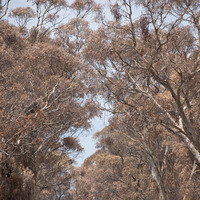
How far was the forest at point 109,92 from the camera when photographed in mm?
7168

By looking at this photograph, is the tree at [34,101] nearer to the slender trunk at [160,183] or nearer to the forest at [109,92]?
the forest at [109,92]

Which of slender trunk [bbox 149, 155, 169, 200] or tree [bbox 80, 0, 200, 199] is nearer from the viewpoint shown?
tree [bbox 80, 0, 200, 199]

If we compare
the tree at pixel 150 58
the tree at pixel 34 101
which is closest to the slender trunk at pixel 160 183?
the tree at pixel 150 58

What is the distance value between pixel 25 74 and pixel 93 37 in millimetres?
4018

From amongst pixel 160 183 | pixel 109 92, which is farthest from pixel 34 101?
pixel 160 183

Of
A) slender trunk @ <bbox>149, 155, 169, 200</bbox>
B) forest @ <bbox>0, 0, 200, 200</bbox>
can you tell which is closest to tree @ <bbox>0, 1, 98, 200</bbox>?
forest @ <bbox>0, 0, 200, 200</bbox>

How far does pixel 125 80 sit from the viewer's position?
9.61 metres

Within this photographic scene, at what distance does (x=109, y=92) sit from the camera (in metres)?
10.3

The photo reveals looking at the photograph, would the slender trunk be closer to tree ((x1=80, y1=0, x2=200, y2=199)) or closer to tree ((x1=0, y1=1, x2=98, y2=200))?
tree ((x1=80, y1=0, x2=200, y2=199))

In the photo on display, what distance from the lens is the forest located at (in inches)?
282

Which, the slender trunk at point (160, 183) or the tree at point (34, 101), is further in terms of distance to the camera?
the slender trunk at point (160, 183)

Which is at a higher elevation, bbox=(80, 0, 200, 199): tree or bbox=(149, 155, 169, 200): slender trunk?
bbox=(80, 0, 200, 199): tree

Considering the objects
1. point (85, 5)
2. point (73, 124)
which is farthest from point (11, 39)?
point (85, 5)

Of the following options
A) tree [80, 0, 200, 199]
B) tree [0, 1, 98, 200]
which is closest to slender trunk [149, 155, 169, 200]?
tree [80, 0, 200, 199]
